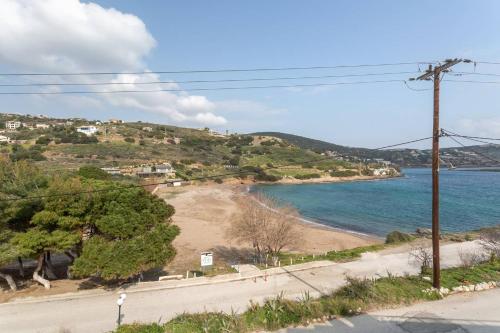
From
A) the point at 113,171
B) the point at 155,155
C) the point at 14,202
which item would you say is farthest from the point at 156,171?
the point at 14,202

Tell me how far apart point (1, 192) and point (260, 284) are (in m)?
13.5

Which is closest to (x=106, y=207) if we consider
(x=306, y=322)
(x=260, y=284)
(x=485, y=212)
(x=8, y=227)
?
(x=8, y=227)

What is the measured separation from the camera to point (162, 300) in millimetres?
15180

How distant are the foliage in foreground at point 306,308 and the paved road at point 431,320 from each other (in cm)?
41

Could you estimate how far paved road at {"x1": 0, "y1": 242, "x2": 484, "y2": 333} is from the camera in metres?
13.2

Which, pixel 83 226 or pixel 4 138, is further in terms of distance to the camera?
pixel 4 138

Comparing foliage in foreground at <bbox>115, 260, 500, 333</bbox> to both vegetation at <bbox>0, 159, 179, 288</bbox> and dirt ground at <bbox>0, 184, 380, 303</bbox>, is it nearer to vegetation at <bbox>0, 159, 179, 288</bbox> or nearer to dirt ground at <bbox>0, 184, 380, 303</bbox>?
vegetation at <bbox>0, 159, 179, 288</bbox>

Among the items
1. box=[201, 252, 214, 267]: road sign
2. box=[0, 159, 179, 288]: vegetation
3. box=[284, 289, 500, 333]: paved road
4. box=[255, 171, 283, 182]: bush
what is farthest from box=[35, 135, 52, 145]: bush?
box=[284, 289, 500, 333]: paved road

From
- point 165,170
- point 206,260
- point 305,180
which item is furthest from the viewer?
point 305,180

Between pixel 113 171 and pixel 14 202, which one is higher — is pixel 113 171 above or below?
above

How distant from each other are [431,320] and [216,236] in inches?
973

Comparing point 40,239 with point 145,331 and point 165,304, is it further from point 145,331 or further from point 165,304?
point 145,331

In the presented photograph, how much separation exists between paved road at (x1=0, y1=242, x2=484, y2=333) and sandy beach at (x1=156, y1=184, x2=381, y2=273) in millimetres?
6317

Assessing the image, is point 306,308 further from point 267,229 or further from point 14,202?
point 14,202
